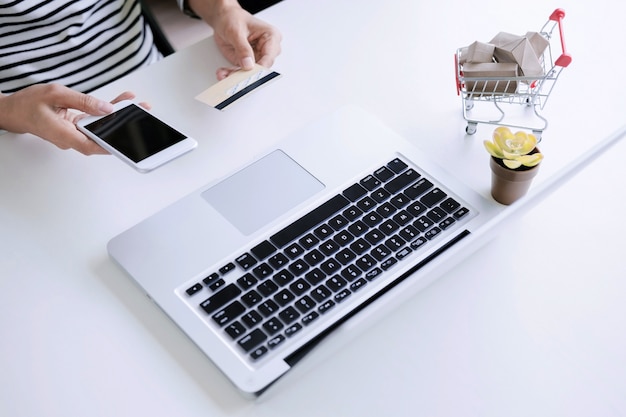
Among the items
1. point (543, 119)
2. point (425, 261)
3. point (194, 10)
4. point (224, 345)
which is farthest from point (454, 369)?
point (194, 10)

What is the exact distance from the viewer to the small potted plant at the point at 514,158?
72 centimetres

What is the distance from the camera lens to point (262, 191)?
0.80 m

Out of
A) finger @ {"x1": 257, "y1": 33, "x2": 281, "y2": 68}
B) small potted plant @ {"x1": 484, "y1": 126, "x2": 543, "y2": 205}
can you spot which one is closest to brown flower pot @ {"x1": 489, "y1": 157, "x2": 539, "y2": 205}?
small potted plant @ {"x1": 484, "y1": 126, "x2": 543, "y2": 205}

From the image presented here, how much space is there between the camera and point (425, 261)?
2.35ft

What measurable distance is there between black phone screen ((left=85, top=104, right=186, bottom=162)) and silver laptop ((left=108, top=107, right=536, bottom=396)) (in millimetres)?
73

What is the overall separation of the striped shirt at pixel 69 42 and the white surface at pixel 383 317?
8.9 inches

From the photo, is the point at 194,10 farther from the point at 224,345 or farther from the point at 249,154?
the point at 224,345

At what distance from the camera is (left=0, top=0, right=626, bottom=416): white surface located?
0.64m

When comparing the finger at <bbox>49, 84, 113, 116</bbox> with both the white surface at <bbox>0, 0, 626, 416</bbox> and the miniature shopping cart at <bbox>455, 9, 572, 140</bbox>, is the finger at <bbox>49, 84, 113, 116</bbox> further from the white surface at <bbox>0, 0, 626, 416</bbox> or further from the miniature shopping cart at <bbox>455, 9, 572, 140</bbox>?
the miniature shopping cart at <bbox>455, 9, 572, 140</bbox>

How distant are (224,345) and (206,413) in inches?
2.6

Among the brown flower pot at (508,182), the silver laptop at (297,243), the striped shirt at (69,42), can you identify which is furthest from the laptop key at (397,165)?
the striped shirt at (69,42)

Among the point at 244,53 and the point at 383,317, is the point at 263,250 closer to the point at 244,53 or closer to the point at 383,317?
the point at 383,317

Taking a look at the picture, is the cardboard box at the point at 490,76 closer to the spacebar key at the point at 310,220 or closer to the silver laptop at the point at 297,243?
the silver laptop at the point at 297,243

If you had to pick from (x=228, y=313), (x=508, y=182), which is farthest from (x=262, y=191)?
(x=508, y=182)
